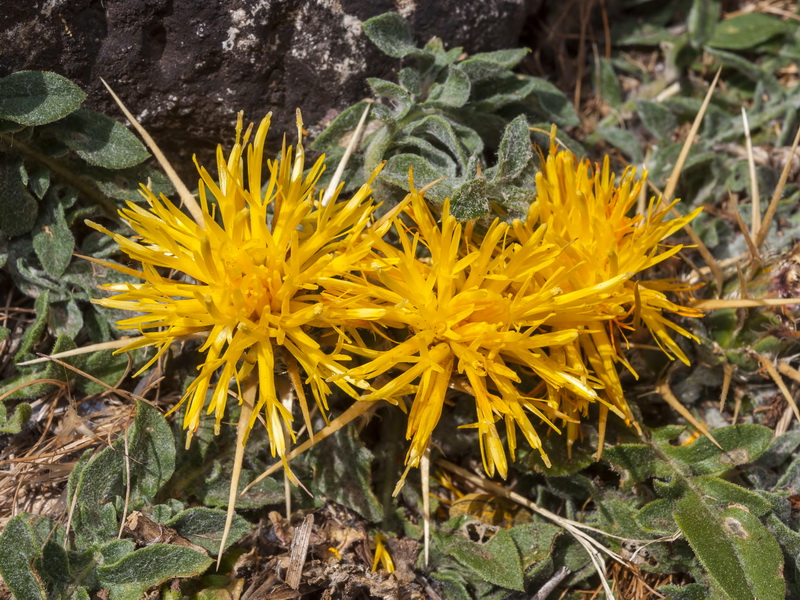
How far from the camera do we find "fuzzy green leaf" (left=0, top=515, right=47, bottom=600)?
2.33m

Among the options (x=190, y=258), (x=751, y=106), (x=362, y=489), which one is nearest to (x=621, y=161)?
(x=751, y=106)

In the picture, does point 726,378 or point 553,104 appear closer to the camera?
point 726,378

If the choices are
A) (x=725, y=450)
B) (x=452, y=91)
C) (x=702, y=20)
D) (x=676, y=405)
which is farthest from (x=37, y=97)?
(x=702, y=20)

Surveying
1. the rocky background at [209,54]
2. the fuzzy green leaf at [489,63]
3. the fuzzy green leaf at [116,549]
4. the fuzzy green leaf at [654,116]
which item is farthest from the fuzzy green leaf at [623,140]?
the fuzzy green leaf at [116,549]

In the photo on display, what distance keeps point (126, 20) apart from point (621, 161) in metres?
2.40

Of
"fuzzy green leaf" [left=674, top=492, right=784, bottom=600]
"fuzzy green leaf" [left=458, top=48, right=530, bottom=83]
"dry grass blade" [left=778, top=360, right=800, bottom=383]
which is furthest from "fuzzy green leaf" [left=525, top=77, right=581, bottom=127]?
"fuzzy green leaf" [left=674, top=492, right=784, bottom=600]

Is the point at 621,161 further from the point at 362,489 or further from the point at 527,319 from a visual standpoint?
the point at 362,489

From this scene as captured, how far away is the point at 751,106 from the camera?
3.82 meters

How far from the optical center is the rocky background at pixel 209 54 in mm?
2695

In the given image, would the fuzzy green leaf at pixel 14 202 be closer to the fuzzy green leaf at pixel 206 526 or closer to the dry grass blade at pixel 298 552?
the fuzzy green leaf at pixel 206 526

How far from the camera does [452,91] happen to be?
2879mm

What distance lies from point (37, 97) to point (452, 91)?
1.56m

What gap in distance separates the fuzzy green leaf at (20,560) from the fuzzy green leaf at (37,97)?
140 centimetres

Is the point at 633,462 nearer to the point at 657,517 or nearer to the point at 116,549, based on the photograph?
the point at 657,517
